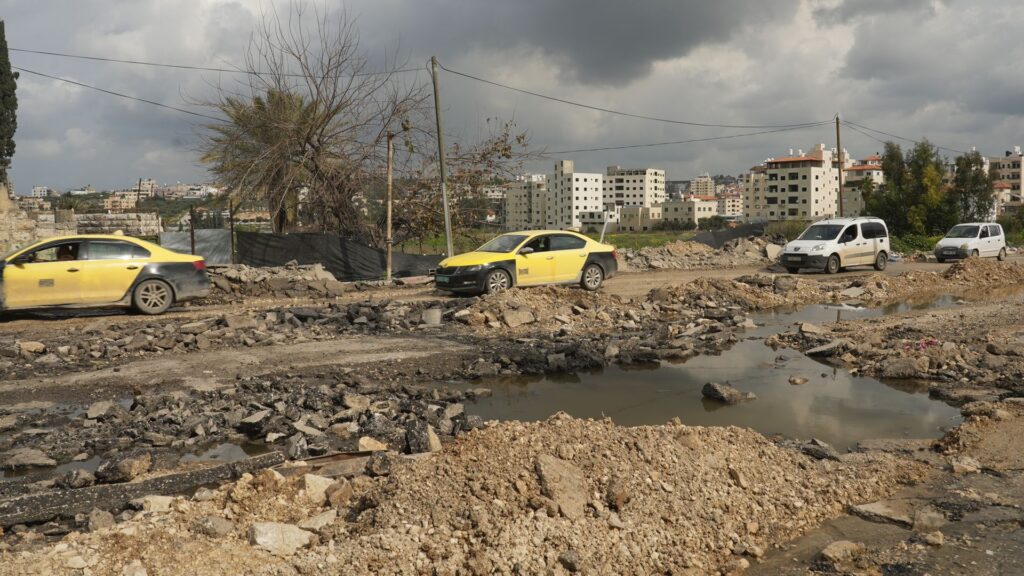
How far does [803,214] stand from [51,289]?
412ft

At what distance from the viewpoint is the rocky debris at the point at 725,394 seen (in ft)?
27.7

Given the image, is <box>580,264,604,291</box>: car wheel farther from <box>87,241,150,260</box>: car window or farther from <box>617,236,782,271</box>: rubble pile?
<box>87,241,150,260</box>: car window

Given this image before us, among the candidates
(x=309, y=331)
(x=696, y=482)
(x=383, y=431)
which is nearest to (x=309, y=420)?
(x=383, y=431)

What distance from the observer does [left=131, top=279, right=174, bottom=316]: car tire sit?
13.7m

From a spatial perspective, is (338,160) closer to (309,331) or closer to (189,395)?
(309,331)

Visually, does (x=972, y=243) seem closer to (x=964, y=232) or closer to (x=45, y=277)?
(x=964, y=232)

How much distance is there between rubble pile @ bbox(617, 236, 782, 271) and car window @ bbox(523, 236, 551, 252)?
9275 millimetres

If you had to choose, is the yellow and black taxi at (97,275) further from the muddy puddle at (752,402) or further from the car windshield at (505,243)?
the muddy puddle at (752,402)

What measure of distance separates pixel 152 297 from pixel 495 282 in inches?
275

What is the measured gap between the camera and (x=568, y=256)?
16.9 m

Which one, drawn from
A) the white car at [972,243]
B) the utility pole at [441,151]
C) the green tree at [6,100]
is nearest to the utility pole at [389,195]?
the utility pole at [441,151]

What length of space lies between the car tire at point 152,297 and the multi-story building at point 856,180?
106 meters

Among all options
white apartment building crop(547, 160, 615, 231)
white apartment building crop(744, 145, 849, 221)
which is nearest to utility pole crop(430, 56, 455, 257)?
white apartment building crop(744, 145, 849, 221)

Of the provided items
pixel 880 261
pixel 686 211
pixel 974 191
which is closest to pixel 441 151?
pixel 880 261
